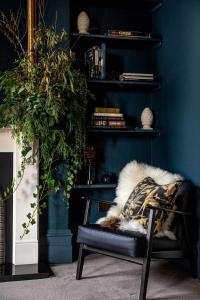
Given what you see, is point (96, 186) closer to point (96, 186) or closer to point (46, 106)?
point (96, 186)

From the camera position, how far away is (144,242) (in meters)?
2.90

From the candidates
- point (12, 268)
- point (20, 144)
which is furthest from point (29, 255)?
point (20, 144)

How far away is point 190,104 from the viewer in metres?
3.56

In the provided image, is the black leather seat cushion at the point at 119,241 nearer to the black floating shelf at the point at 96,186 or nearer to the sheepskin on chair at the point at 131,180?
the sheepskin on chair at the point at 131,180

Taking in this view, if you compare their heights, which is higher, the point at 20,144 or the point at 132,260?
the point at 20,144

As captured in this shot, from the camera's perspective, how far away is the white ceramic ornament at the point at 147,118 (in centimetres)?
415

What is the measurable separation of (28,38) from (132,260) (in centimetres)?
204

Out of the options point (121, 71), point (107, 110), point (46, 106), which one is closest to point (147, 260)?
point (46, 106)

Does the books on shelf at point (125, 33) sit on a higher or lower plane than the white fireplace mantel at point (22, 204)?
higher

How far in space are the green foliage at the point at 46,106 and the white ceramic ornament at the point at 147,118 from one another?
71 centimetres

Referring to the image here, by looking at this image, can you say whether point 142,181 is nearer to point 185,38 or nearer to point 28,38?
point 185,38

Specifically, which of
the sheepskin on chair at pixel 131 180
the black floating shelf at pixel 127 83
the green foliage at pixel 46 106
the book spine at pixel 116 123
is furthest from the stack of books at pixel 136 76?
the sheepskin on chair at pixel 131 180

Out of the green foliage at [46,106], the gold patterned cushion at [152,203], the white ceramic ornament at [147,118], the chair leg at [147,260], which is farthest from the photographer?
the white ceramic ornament at [147,118]

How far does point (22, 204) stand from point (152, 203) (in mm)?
1150
